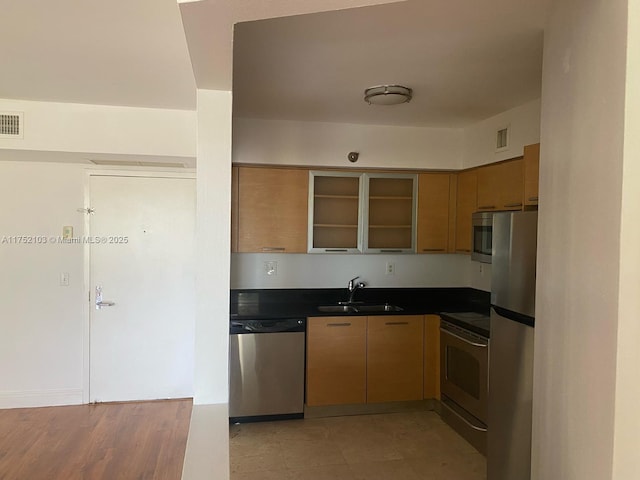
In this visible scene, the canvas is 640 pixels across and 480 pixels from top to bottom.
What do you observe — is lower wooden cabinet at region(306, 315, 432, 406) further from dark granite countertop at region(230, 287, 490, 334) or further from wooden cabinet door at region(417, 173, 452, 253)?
wooden cabinet door at region(417, 173, 452, 253)

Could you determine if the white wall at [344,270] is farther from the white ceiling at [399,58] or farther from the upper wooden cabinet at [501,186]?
the white ceiling at [399,58]

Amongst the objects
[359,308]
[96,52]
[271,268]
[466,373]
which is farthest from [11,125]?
[466,373]

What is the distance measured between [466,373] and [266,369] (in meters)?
1.58

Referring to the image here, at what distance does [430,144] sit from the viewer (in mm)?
4145

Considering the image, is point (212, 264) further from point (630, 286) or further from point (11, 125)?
point (11, 125)

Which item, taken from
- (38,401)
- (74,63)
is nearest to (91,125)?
(74,63)

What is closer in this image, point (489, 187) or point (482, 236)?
point (482, 236)

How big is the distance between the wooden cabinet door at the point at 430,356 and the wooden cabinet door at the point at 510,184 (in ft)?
3.85

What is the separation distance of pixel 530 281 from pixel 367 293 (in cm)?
212

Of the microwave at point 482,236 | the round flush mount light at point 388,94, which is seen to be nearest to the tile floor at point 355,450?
the microwave at point 482,236

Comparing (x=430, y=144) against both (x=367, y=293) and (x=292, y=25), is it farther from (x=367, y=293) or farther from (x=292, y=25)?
(x=292, y=25)

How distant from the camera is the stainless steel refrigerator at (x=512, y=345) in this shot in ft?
8.10

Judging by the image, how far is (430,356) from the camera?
13.1 ft

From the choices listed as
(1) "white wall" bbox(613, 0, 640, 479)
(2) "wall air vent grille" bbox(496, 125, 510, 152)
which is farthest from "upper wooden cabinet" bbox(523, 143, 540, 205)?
(1) "white wall" bbox(613, 0, 640, 479)
